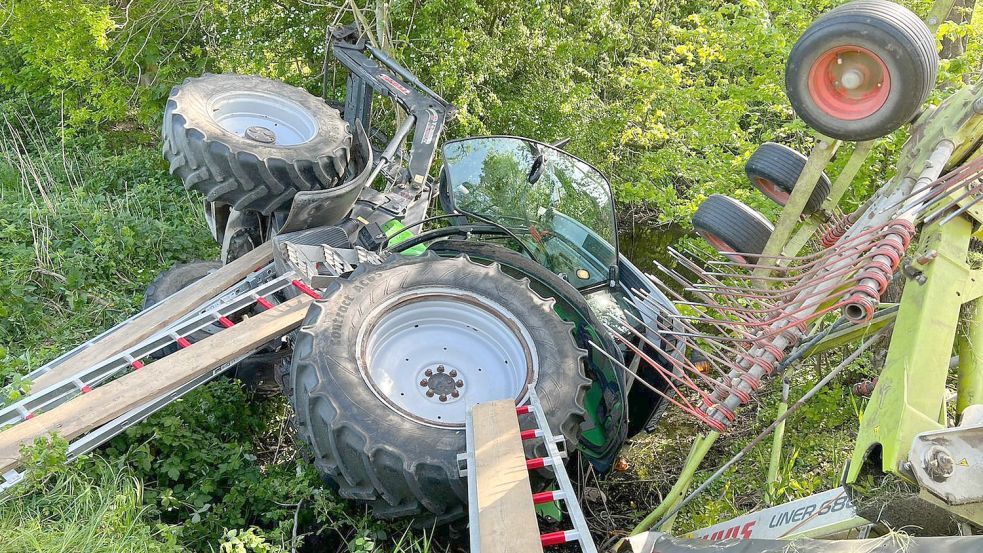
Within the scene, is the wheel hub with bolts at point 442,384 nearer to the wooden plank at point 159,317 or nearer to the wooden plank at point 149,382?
the wooden plank at point 149,382

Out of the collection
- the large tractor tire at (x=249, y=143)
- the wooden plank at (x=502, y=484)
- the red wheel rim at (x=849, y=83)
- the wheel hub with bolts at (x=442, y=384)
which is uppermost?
the red wheel rim at (x=849, y=83)

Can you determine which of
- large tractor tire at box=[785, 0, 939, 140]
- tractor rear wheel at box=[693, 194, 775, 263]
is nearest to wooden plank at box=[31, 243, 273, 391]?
tractor rear wheel at box=[693, 194, 775, 263]

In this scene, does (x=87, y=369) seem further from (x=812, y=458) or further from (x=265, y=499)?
(x=812, y=458)

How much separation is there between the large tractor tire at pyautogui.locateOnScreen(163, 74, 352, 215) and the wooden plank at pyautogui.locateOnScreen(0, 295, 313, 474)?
0.88m

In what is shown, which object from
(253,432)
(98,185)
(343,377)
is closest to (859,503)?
(343,377)

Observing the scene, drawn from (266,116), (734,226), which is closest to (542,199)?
(734,226)

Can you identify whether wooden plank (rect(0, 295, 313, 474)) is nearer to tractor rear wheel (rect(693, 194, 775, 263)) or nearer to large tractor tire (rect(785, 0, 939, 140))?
tractor rear wheel (rect(693, 194, 775, 263))

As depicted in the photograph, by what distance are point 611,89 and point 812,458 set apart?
230 inches

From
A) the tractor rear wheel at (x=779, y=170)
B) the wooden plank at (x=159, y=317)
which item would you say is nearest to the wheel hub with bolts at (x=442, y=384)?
the wooden plank at (x=159, y=317)

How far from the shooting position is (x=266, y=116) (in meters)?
5.26

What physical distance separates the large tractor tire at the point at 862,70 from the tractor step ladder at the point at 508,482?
5.41 ft

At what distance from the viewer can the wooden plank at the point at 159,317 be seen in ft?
12.4

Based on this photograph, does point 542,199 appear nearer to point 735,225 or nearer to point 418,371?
point 735,225

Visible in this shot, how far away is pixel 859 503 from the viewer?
250 cm
